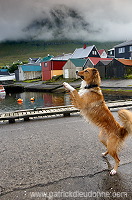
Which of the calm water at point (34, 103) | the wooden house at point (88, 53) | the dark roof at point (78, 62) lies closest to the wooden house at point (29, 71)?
the wooden house at point (88, 53)

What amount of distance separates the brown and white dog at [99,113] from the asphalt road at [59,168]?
0.45 m

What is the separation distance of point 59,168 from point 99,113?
1.61 m

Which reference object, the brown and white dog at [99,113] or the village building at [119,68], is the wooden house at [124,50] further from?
the brown and white dog at [99,113]

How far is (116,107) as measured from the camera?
10.6m

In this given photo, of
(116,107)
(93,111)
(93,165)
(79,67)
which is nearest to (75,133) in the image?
(93,165)

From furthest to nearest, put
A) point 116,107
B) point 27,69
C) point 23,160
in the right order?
point 27,69
point 116,107
point 23,160

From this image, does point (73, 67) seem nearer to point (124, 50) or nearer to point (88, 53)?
point (88, 53)

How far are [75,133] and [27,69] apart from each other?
181ft

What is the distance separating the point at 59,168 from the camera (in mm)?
3816

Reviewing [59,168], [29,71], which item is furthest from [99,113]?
[29,71]

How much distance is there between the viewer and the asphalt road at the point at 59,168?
3.02 m

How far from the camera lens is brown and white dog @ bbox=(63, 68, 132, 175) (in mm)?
3510

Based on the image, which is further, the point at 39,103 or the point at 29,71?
the point at 29,71

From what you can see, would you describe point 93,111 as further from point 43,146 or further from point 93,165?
point 43,146
